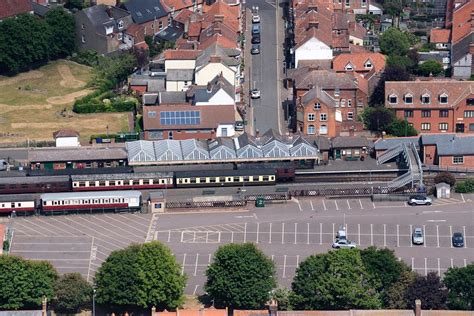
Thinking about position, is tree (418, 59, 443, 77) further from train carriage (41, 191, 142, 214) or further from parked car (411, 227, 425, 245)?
train carriage (41, 191, 142, 214)

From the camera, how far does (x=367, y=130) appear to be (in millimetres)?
143500

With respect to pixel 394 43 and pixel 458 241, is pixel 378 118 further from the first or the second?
pixel 458 241

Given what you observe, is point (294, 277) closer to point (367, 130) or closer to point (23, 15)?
point (367, 130)

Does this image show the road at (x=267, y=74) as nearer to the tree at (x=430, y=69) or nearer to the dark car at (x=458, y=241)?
the tree at (x=430, y=69)

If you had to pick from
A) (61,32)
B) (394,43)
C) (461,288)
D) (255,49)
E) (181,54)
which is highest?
(61,32)

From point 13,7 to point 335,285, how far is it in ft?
197

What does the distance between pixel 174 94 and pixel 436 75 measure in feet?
69.5

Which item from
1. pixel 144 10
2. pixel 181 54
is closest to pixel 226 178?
pixel 181 54

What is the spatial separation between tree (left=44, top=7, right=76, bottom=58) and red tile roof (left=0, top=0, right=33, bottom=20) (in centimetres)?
277

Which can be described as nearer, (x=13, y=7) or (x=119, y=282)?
(x=119, y=282)

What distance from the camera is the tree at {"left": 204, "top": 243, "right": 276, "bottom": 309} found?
11406 cm

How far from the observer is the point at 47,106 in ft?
497

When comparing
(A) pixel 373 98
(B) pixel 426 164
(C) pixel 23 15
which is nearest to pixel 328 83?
(A) pixel 373 98

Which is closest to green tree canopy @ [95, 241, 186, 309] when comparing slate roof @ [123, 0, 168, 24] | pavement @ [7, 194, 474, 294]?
pavement @ [7, 194, 474, 294]
